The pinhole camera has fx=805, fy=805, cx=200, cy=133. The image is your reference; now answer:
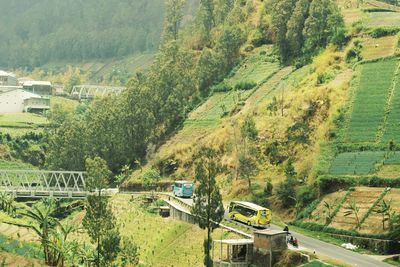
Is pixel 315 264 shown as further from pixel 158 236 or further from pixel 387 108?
pixel 387 108

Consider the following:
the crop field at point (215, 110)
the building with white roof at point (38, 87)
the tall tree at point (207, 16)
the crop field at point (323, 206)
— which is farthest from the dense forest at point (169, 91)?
the building with white roof at point (38, 87)

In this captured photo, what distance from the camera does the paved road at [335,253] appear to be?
4188cm

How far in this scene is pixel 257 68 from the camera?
88812 mm

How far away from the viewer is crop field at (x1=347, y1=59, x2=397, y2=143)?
194 ft

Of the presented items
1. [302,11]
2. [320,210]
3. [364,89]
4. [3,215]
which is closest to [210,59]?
[302,11]

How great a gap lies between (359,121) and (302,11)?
2449cm

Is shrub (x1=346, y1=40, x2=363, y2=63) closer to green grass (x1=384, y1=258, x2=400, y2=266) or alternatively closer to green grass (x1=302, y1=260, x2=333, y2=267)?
green grass (x1=384, y1=258, x2=400, y2=266)

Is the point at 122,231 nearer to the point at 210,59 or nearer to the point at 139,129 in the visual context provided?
the point at 139,129

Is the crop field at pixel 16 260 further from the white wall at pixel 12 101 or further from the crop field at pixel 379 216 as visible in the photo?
the white wall at pixel 12 101

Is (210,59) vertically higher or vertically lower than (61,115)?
higher

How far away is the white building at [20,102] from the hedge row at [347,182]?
3184 inches

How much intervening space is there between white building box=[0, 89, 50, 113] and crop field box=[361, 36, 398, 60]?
6705 cm

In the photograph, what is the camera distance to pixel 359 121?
60781mm

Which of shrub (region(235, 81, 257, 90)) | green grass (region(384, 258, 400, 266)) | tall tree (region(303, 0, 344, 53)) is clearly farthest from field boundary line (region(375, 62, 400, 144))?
shrub (region(235, 81, 257, 90))
